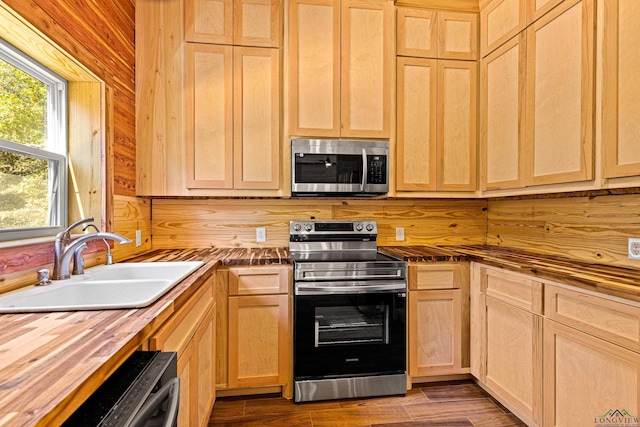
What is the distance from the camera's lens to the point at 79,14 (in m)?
1.49

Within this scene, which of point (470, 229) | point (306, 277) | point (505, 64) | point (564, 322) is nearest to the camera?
point (564, 322)

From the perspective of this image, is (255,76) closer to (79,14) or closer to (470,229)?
(79,14)

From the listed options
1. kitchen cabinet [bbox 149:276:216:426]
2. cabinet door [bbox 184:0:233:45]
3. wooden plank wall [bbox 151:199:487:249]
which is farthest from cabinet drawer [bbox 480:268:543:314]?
cabinet door [bbox 184:0:233:45]

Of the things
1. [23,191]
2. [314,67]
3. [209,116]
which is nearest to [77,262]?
[23,191]

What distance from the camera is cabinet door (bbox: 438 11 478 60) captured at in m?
2.32

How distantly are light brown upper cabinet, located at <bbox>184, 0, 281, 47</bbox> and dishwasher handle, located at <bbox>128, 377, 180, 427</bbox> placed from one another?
6.76 ft

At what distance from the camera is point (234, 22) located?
6.99ft

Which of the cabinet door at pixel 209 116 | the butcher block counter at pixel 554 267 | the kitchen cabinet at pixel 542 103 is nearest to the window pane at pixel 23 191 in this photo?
the cabinet door at pixel 209 116

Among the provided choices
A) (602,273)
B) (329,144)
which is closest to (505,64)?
(329,144)

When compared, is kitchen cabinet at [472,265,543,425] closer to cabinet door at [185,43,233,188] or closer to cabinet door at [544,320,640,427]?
cabinet door at [544,320,640,427]

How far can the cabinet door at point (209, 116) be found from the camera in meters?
2.11

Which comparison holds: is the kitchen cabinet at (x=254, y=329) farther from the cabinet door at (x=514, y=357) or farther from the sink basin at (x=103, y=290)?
the cabinet door at (x=514, y=357)

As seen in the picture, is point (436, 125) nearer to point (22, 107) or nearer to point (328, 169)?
Result: point (328, 169)

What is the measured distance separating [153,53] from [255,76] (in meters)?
0.67
